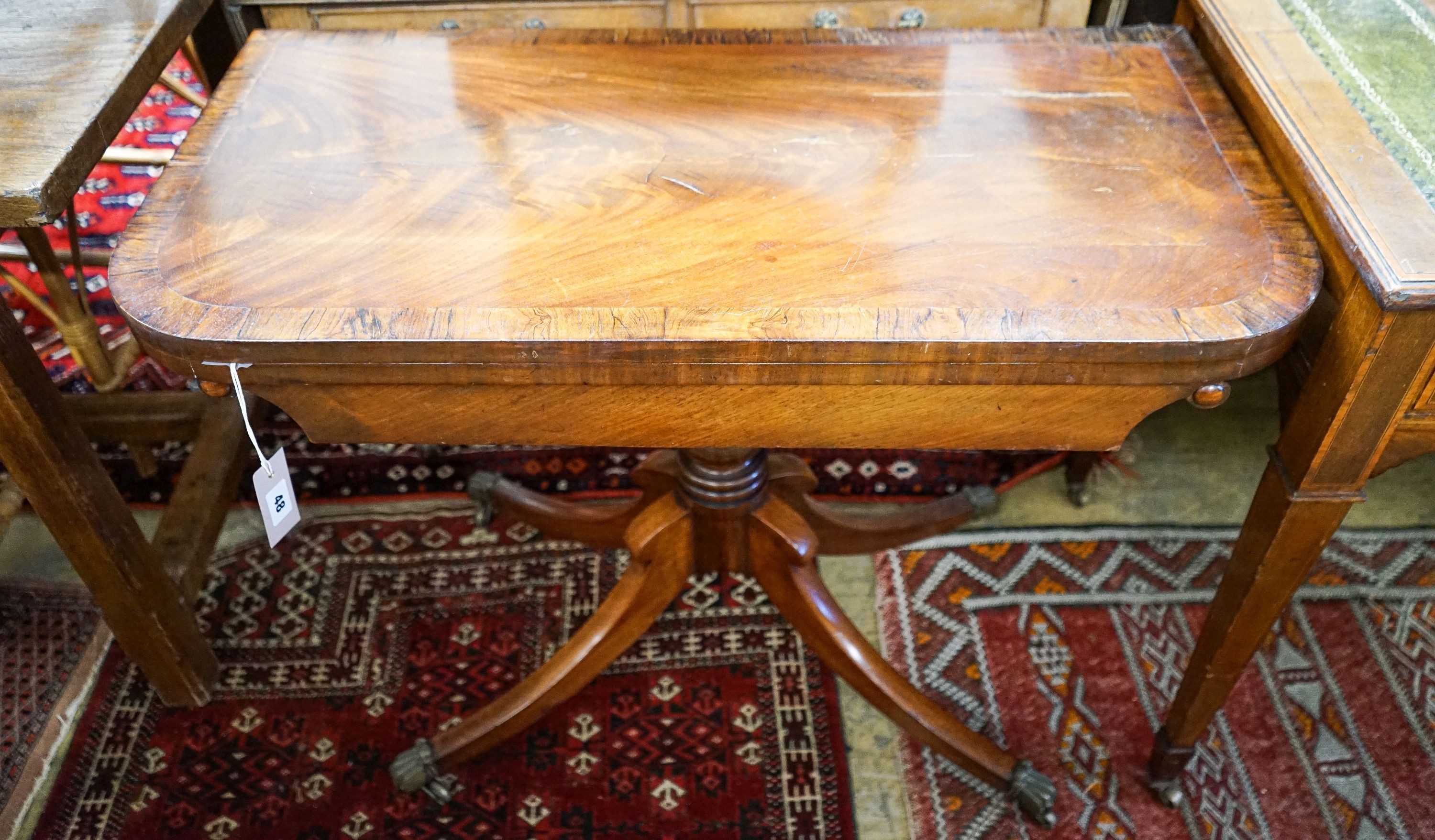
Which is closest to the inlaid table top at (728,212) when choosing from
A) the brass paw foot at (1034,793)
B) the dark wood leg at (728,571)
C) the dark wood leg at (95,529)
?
the dark wood leg at (95,529)

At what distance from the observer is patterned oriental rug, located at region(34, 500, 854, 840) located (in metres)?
1.42

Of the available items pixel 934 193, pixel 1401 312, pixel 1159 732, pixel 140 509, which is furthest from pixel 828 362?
pixel 140 509

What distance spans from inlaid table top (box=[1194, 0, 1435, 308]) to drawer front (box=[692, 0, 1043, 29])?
0.37 metres

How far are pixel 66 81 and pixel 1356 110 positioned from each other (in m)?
1.30

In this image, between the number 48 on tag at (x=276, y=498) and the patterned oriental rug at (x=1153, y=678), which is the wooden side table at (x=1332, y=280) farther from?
the number 48 on tag at (x=276, y=498)

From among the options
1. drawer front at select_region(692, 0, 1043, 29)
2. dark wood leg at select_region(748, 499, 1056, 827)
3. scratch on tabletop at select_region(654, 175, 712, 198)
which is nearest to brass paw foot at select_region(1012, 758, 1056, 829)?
dark wood leg at select_region(748, 499, 1056, 827)

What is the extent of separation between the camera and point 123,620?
4.75 feet

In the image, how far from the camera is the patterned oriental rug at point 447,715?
1.42 m

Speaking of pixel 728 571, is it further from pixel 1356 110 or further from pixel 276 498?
pixel 1356 110

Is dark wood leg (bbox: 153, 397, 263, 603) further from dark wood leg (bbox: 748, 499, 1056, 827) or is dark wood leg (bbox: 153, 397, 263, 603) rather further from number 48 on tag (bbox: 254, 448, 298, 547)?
dark wood leg (bbox: 748, 499, 1056, 827)

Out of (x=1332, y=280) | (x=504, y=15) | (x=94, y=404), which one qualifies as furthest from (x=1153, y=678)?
(x=94, y=404)

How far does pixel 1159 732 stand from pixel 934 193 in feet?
2.64

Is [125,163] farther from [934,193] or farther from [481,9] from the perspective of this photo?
[934,193]

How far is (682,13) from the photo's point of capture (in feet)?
5.30
